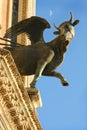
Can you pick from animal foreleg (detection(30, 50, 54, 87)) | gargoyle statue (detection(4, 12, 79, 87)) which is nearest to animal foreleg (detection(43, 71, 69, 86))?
gargoyle statue (detection(4, 12, 79, 87))

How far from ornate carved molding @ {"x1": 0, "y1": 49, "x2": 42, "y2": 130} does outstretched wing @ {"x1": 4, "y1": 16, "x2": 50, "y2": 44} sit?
2.55 m

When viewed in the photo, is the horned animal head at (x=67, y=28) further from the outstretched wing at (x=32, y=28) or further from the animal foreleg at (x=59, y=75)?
the animal foreleg at (x=59, y=75)

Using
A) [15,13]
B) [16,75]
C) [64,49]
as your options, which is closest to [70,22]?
[64,49]

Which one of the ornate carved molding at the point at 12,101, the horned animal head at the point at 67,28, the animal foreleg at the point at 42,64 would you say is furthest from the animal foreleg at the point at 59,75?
the ornate carved molding at the point at 12,101

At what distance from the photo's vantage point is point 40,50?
1861cm

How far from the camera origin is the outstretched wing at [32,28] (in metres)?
19.5

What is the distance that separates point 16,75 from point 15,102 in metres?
0.51

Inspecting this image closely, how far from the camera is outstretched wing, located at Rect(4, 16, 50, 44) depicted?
19469mm

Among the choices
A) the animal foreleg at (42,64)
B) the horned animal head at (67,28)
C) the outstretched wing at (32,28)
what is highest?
the outstretched wing at (32,28)

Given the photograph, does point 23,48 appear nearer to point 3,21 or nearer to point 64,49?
point 64,49

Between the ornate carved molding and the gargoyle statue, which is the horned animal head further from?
the ornate carved molding

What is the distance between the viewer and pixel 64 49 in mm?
18875

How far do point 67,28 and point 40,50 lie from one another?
752mm

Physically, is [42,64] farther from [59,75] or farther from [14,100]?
[14,100]
